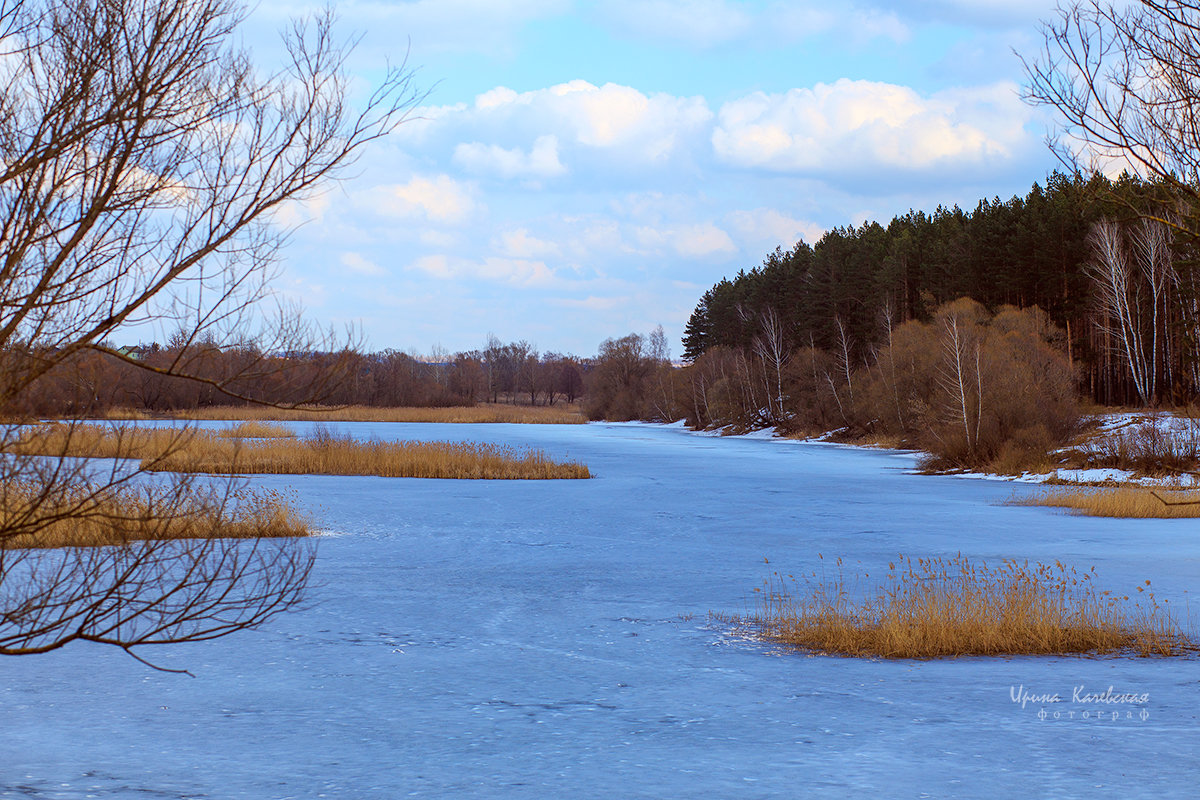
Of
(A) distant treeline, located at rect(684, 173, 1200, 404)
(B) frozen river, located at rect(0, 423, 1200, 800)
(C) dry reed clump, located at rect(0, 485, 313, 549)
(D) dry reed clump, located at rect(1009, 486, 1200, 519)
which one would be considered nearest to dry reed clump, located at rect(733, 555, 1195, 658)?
(B) frozen river, located at rect(0, 423, 1200, 800)

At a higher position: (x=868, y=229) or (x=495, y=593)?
(x=868, y=229)

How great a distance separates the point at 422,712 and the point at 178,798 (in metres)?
2.17

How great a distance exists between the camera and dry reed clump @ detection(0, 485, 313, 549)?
4.47 metres

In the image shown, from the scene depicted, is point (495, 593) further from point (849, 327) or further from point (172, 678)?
point (849, 327)

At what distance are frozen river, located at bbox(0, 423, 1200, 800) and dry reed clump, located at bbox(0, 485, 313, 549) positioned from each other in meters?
1.36

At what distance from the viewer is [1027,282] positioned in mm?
51281

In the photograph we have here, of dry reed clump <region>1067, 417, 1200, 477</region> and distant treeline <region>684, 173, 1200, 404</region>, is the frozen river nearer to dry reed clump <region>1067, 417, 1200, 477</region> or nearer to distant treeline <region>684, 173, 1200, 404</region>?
dry reed clump <region>1067, 417, 1200, 477</region>

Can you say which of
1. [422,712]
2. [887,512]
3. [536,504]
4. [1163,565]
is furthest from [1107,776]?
[536,504]

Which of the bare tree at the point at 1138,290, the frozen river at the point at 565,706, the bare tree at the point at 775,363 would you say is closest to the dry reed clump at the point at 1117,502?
the frozen river at the point at 565,706

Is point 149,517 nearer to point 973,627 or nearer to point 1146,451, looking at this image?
point 973,627

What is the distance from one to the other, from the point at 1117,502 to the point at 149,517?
894 inches

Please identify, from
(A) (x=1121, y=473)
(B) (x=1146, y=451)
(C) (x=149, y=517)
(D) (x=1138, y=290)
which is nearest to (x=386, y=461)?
(A) (x=1121, y=473)

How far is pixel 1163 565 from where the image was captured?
15.1m

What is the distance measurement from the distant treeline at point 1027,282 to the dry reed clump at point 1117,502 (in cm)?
803
